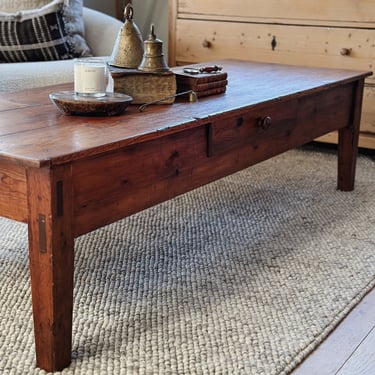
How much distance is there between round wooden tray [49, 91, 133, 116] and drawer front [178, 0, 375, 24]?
5.44ft

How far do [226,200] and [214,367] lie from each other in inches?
43.4

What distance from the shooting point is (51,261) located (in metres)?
1.25

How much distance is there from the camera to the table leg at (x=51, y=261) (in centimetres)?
122

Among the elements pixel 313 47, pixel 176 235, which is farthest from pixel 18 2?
pixel 176 235

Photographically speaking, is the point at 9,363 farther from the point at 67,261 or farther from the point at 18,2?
the point at 18,2

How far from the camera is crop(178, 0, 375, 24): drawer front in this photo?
2912 mm

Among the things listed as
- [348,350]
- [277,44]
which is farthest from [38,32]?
[348,350]

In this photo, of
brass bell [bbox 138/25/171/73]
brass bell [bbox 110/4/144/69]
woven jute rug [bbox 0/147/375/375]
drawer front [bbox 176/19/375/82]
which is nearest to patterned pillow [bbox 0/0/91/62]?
drawer front [bbox 176/19/375/82]

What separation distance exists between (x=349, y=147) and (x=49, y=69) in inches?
47.4

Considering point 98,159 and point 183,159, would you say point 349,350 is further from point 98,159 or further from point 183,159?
point 98,159

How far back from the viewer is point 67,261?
129cm

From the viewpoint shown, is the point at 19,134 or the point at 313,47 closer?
the point at 19,134

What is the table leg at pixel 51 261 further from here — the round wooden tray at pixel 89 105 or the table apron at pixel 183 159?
the round wooden tray at pixel 89 105

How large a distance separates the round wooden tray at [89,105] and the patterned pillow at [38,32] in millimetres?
1386
